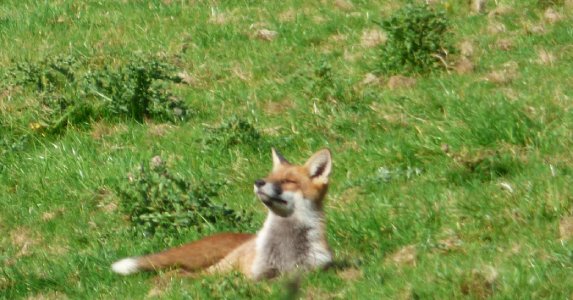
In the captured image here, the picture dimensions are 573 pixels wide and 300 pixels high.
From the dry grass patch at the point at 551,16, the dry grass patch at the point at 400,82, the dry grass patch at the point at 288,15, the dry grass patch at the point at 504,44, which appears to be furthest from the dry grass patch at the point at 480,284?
the dry grass patch at the point at 288,15

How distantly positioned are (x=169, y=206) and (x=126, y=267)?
1509 millimetres

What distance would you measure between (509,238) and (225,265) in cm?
217

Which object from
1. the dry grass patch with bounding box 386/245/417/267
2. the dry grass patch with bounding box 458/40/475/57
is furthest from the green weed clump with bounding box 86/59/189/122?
the dry grass patch with bounding box 386/245/417/267

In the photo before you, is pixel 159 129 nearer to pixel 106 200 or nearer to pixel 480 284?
pixel 106 200

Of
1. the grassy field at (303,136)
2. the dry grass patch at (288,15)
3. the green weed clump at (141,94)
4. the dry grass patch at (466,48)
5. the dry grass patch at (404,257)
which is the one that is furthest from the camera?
the dry grass patch at (288,15)

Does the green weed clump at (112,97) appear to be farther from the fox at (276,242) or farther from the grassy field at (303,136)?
the fox at (276,242)

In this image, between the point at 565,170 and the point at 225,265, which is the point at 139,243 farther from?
the point at 565,170

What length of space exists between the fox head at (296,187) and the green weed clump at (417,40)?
4912 mm

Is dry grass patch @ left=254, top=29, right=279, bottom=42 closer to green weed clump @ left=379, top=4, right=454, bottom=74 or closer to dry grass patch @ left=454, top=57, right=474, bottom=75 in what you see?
green weed clump @ left=379, top=4, right=454, bottom=74

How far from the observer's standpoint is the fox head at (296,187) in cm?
894

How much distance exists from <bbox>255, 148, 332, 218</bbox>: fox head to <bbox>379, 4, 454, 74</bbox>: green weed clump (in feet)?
16.1

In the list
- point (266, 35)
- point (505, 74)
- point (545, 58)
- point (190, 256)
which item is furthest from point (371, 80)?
point (190, 256)

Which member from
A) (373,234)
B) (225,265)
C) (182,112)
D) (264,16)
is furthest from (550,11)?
(225,265)

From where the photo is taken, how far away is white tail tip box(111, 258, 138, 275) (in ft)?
30.8
